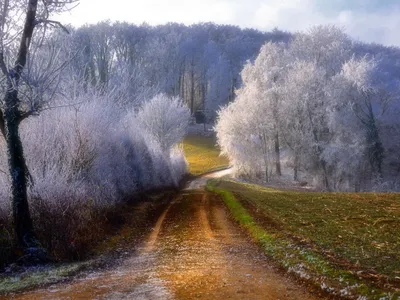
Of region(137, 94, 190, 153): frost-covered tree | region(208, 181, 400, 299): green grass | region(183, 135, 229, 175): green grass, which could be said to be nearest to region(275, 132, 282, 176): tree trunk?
region(183, 135, 229, 175): green grass

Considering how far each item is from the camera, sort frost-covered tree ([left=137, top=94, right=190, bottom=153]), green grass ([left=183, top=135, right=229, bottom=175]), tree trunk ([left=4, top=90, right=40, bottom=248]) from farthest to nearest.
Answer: green grass ([left=183, top=135, right=229, bottom=175]), frost-covered tree ([left=137, top=94, right=190, bottom=153]), tree trunk ([left=4, top=90, right=40, bottom=248])

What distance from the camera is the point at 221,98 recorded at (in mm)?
87688

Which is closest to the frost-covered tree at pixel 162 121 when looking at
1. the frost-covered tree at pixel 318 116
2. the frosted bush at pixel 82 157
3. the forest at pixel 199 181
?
the forest at pixel 199 181

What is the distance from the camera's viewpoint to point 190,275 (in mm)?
10547

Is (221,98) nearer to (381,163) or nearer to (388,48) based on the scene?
(388,48)

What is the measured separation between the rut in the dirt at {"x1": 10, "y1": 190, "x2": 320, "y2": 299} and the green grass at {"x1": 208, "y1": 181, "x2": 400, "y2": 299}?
2.14 feet

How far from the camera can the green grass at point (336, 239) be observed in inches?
353

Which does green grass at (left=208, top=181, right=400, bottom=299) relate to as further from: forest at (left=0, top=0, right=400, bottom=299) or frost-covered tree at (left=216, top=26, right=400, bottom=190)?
frost-covered tree at (left=216, top=26, right=400, bottom=190)

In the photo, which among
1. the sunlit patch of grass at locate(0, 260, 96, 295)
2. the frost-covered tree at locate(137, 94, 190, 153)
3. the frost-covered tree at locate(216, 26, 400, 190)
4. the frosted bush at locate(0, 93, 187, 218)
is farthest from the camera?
the frost-covered tree at locate(137, 94, 190, 153)

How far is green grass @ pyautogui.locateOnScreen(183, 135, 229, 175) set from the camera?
62531mm

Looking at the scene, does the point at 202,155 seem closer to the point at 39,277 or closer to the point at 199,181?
the point at 199,181

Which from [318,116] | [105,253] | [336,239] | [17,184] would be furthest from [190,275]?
[318,116]

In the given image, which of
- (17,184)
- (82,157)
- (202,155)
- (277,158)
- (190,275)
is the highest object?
(82,157)

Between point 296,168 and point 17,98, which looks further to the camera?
point 296,168
